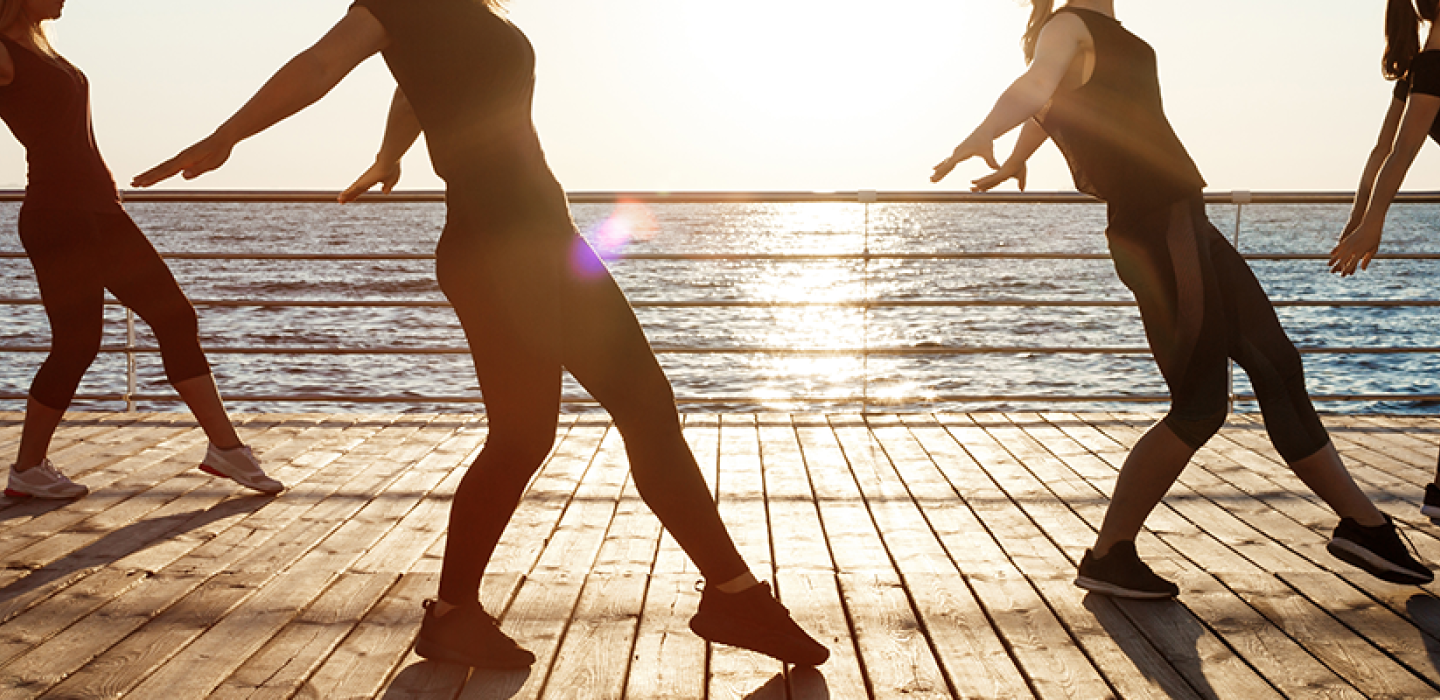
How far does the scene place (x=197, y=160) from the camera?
1.48 meters

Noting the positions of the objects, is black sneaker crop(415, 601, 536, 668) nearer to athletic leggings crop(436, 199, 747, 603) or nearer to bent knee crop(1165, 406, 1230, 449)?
athletic leggings crop(436, 199, 747, 603)

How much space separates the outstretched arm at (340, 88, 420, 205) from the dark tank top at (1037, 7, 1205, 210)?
1.19m

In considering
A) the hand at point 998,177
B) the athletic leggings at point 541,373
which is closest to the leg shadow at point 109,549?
the athletic leggings at point 541,373

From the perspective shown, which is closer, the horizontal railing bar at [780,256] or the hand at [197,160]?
the hand at [197,160]

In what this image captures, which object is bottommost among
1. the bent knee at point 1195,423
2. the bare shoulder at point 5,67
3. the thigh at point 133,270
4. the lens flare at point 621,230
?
the lens flare at point 621,230

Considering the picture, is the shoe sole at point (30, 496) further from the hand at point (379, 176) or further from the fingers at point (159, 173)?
the fingers at point (159, 173)

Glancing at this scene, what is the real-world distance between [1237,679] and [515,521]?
1.70 m

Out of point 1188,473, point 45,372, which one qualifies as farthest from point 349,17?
point 1188,473

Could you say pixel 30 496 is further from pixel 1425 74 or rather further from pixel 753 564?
pixel 1425 74

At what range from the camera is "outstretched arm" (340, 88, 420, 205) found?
74.9 inches

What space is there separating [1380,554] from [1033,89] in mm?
1164

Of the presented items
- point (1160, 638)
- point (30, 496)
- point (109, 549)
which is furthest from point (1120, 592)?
point (30, 496)

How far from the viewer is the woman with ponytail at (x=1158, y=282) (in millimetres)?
2041

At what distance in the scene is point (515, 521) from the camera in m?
2.82
